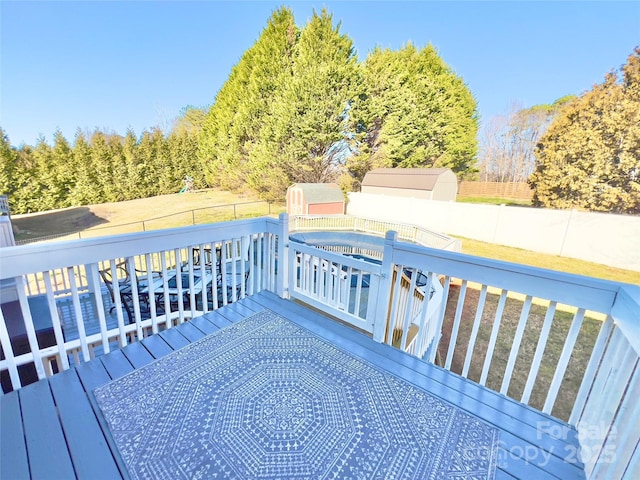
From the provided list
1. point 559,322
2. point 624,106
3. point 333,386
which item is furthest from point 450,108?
point 333,386

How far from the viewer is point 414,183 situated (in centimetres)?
1393

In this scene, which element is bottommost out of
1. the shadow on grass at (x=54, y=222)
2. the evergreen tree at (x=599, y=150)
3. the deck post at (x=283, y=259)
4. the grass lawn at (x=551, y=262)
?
the shadow on grass at (x=54, y=222)

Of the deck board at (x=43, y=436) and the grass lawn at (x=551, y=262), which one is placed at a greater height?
the deck board at (x=43, y=436)

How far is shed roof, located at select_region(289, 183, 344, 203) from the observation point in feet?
40.1

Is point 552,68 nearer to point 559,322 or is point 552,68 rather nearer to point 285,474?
point 559,322

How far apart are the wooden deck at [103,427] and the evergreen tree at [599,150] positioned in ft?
43.8

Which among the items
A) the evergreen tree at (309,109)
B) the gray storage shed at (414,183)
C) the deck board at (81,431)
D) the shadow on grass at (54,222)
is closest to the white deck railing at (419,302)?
the deck board at (81,431)

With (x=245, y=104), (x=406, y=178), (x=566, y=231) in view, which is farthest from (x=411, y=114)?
(x=566, y=231)

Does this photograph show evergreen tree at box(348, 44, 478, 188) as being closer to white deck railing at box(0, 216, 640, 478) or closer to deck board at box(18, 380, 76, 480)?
white deck railing at box(0, 216, 640, 478)

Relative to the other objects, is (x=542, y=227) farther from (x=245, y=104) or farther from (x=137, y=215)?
(x=137, y=215)

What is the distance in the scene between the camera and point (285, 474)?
1174mm

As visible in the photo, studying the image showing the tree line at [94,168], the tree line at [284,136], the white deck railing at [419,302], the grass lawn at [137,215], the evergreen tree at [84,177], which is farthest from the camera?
the evergreen tree at [84,177]

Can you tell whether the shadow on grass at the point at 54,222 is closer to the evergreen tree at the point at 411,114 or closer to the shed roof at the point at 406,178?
the shed roof at the point at 406,178

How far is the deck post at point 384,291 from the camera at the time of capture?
6.56 feet
